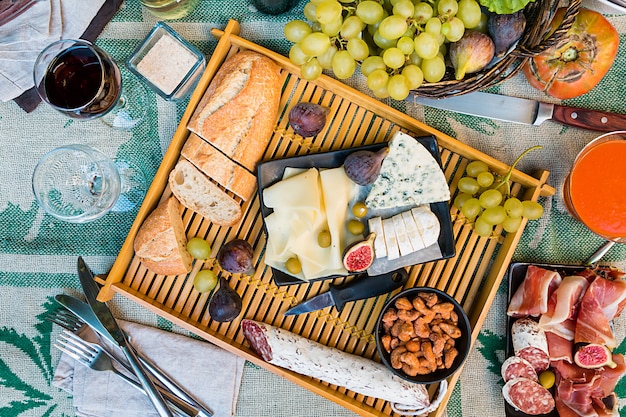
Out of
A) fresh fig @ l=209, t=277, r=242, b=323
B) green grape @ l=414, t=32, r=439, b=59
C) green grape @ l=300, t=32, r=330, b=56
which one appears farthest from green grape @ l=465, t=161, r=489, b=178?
fresh fig @ l=209, t=277, r=242, b=323

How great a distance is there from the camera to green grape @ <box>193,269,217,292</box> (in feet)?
3.92

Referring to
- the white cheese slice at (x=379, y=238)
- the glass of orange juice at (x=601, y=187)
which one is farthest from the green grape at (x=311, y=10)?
the glass of orange juice at (x=601, y=187)

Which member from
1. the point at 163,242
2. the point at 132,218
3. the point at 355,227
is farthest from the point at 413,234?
the point at 132,218

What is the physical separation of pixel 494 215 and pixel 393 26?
47 cm

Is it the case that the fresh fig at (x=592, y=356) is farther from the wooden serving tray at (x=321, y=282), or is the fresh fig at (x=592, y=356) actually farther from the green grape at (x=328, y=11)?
the green grape at (x=328, y=11)

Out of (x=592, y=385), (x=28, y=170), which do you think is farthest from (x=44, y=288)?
(x=592, y=385)

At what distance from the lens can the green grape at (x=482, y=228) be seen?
1.18 meters

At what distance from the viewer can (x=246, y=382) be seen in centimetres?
130

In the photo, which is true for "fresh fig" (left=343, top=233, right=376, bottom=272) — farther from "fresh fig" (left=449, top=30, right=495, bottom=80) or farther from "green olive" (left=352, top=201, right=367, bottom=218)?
"fresh fig" (left=449, top=30, right=495, bottom=80)

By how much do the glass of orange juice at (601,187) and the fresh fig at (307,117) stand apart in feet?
1.86

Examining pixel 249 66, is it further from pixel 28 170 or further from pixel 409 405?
pixel 409 405

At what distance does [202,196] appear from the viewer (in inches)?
46.9

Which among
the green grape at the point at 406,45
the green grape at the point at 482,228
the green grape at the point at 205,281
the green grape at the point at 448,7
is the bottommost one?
the green grape at the point at 205,281

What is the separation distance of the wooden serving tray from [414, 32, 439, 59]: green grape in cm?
26
